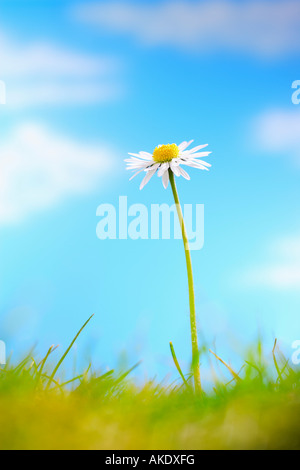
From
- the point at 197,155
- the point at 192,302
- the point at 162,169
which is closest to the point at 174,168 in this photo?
the point at 162,169

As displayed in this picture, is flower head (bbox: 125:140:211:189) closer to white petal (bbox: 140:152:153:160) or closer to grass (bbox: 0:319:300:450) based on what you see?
white petal (bbox: 140:152:153:160)

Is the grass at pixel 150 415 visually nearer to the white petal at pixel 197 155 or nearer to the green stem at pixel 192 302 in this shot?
the green stem at pixel 192 302

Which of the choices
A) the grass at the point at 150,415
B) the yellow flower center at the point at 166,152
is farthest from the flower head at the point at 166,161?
the grass at the point at 150,415

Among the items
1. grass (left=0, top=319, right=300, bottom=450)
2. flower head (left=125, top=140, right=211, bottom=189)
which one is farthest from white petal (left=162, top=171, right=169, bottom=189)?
grass (left=0, top=319, right=300, bottom=450)

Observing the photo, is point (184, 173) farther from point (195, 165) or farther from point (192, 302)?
point (192, 302)
